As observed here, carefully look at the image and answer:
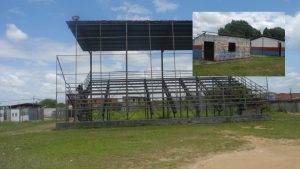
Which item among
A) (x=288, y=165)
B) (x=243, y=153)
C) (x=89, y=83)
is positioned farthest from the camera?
(x=89, y=83)

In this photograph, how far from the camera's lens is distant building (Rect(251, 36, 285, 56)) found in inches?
1389

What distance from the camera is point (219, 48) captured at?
1387 inches

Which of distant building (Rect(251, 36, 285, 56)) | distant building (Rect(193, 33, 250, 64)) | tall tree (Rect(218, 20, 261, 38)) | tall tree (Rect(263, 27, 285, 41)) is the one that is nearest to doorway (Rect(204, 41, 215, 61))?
distant building (Rect(193, 33, 250, 64))

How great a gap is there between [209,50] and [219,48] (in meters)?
0.74

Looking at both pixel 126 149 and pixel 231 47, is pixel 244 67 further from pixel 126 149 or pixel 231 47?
pixel 126 149

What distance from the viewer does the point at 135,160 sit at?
14438 millimetres

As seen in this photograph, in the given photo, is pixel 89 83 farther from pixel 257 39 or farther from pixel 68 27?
pixel 257 39

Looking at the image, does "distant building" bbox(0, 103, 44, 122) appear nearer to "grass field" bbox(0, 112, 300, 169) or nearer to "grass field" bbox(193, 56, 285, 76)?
"grass field" bbox(193, 56, 285, 76)

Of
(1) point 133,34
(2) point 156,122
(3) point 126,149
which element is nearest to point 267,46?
(1) point 133,34

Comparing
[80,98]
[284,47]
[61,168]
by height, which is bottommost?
[61,168]

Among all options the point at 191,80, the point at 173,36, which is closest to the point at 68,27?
the point at 173,36

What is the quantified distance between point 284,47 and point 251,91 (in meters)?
4.30

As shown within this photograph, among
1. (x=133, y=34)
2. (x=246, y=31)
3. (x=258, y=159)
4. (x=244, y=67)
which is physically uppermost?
(x=246, y=31)

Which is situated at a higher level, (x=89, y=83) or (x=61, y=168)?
(x=89, y=83)
